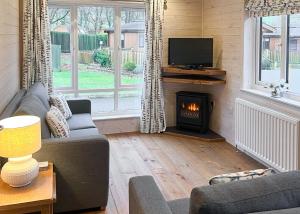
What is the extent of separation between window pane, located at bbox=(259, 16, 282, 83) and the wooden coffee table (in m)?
3.00

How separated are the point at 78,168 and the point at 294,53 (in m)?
2.67

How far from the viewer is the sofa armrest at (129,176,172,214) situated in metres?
1.64

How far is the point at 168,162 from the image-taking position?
13.8ft

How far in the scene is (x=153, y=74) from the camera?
210 inches

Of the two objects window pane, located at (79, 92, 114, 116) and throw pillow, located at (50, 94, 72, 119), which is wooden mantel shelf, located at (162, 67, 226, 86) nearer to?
window pane, located at (79, 92, 114, 116)

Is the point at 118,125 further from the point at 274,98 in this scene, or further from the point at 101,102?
the point at 274,98

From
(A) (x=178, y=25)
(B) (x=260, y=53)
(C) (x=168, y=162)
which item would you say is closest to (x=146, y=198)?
(C) (x=168, y=162)

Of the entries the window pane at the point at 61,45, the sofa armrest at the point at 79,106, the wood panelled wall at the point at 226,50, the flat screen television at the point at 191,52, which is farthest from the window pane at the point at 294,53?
the window pane at the point at 61,45

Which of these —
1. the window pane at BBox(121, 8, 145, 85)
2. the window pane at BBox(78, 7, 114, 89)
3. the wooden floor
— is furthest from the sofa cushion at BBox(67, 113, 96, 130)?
the window pane at BBox(121, 8, 145, 85)

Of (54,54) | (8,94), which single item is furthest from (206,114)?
(8,94)

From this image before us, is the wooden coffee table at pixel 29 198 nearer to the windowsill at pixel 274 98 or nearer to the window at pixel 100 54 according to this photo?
the windowsill at pixel 274 98

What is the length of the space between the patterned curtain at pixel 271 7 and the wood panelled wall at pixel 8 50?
283 cm

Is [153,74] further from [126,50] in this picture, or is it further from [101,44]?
[101,44]

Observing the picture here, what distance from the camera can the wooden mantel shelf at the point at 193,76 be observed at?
4.98 metres
